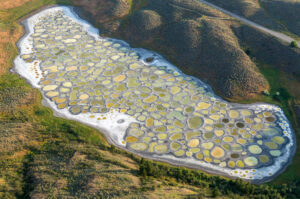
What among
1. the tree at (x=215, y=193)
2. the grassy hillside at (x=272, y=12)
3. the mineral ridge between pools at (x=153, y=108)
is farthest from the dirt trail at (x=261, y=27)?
the tree at (x=215, y=193)

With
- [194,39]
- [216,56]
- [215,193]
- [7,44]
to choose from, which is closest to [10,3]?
[7,44]

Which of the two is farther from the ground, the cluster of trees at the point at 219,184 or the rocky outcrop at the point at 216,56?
the rocky outcrop at the point at 216,56

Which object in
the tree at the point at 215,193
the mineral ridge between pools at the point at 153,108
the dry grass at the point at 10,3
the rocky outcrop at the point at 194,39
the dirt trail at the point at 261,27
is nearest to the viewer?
the tree at the point at 215,193

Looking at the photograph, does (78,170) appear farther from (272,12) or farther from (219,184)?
(272,12)

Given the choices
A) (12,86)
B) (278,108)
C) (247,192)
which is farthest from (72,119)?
(278,108)

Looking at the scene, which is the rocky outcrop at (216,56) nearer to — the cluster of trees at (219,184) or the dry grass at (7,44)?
the cluster of trees at (219,184)

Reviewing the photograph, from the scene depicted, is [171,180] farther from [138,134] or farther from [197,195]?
[138,134]

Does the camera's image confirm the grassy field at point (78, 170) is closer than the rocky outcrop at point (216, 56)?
Yes
